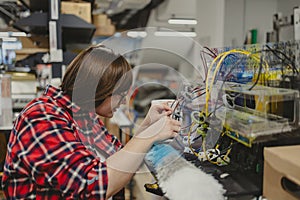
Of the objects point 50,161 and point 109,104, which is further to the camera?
point 109,104

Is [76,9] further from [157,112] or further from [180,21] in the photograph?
[180,21]

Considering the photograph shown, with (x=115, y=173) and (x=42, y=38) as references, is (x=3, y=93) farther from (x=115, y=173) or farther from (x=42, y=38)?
(x=115, y=173)

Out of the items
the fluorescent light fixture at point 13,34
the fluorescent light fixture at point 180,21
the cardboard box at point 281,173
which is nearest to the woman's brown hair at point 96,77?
the cardboard box at point 281,173

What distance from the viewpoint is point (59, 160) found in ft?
2.42

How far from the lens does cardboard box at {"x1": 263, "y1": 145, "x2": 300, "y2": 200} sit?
24.6 inches

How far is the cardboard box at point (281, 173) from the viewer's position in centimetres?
63

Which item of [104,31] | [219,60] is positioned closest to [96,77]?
[219,60]

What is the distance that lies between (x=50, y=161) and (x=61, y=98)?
0.20 metres

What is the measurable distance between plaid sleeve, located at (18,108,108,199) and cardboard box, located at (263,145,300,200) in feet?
1.22

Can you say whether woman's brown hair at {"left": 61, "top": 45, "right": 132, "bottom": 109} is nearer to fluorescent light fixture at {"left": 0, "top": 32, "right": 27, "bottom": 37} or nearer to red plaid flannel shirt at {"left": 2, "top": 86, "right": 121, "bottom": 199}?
red plaid flannel shirt at {"left": 2, "top": 86, "right": 121, "bottom": 199}

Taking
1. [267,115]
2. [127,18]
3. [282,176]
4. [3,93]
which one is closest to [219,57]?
[267,115]

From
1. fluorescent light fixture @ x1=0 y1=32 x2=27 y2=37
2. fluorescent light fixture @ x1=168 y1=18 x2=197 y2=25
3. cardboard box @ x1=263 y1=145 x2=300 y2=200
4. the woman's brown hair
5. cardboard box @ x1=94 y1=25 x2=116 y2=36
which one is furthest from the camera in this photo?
fluorescent light fixture @ x1=168 y1=18 x2=197 y2=25

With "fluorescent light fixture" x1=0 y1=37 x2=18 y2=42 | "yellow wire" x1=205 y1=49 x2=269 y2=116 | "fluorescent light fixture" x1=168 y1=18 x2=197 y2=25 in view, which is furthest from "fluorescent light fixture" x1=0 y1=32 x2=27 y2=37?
"fluorescent light fixture" x1=168 y1=18 x2=197 y2=25

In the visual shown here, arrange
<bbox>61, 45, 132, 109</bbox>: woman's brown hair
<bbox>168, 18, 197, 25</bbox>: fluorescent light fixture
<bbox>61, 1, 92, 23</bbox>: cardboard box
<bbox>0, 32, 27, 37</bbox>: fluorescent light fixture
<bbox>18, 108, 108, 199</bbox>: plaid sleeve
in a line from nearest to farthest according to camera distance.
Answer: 1. <bbox>18, 108, 108, 199</bbox>: plaid sleeve
2. <bbox>61, 45, 132, 109</bbox>: woman's brown hair
3. <bbox>0, 32, 27, 37</bbox>: fluorescent light fixture
4. <bbox>61, 1, 92, 23</bbox>: cardboard box
5. <bbox>168, 18, 197, 25</bbox>: fluorescent light fixture
